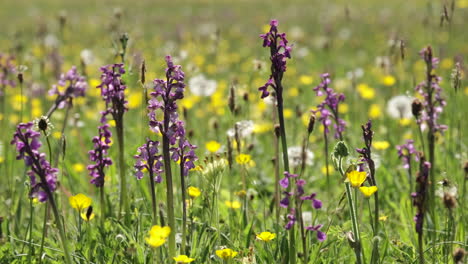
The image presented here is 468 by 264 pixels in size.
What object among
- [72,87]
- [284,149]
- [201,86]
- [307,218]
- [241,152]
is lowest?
[307,218]

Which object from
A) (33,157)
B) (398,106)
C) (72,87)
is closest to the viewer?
(33,157)

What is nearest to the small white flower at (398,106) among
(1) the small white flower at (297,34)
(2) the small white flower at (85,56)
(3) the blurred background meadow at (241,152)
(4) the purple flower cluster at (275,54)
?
(3) the blurred background meadow at (241,152)

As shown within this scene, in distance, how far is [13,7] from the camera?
20547 mm

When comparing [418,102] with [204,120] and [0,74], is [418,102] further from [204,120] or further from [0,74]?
[204,120]

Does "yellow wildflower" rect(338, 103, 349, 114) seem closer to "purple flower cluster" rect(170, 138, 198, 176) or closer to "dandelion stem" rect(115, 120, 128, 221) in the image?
"dandelion stem" rect(115, 120, 128, 221)

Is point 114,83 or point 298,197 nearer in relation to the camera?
point 298,197

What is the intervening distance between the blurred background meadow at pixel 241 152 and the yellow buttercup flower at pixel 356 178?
0.07m

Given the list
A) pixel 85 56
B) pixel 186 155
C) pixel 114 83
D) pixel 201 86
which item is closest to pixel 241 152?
pixel 114 83

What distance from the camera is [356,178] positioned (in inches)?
73.1

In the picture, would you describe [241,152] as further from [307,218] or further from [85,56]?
[85,56]

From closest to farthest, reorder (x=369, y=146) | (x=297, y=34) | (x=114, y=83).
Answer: (x=369, y=146) → (x=114, y=83) → (x=297, y=34)

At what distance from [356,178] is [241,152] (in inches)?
57.8

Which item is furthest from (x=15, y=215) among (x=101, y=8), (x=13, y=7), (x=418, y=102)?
(x=13, y=7)

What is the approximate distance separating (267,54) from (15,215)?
5.15ft
